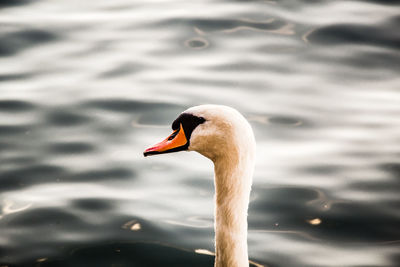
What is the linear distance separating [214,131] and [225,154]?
0.54 feet

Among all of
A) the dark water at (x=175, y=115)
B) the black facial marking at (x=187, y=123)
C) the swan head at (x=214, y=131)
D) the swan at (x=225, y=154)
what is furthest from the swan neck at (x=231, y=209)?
the dark water at (x=175, y=115)

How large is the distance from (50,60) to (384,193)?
4.99 metres

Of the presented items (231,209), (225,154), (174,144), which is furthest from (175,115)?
(225,154)

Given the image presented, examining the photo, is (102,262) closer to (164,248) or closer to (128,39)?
(164,248)

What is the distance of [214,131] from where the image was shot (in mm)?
4344

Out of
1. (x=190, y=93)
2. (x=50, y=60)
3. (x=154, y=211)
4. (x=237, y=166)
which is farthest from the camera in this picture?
(x=50, y=60)

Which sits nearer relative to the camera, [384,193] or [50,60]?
[384,193]

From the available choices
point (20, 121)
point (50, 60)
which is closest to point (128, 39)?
point (50, 60)

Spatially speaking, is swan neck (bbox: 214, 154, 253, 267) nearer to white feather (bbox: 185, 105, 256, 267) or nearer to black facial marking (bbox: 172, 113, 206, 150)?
white feather (bbox: 185, 105, 256, 267)

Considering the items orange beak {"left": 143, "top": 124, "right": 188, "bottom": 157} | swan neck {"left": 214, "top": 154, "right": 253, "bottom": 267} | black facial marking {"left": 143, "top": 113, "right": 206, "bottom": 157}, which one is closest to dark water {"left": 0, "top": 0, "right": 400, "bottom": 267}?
swan neck {"left": 214, "top": 154, "right": 253, "bottom": 267}

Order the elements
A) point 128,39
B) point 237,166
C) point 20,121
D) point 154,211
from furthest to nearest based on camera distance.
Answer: point 128,39 < point 20,121 < point 154,211 < point 237,166

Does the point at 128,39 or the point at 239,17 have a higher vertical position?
the point at 239,17

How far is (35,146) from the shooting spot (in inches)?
302

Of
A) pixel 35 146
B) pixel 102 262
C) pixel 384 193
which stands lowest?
pixel 102 262
